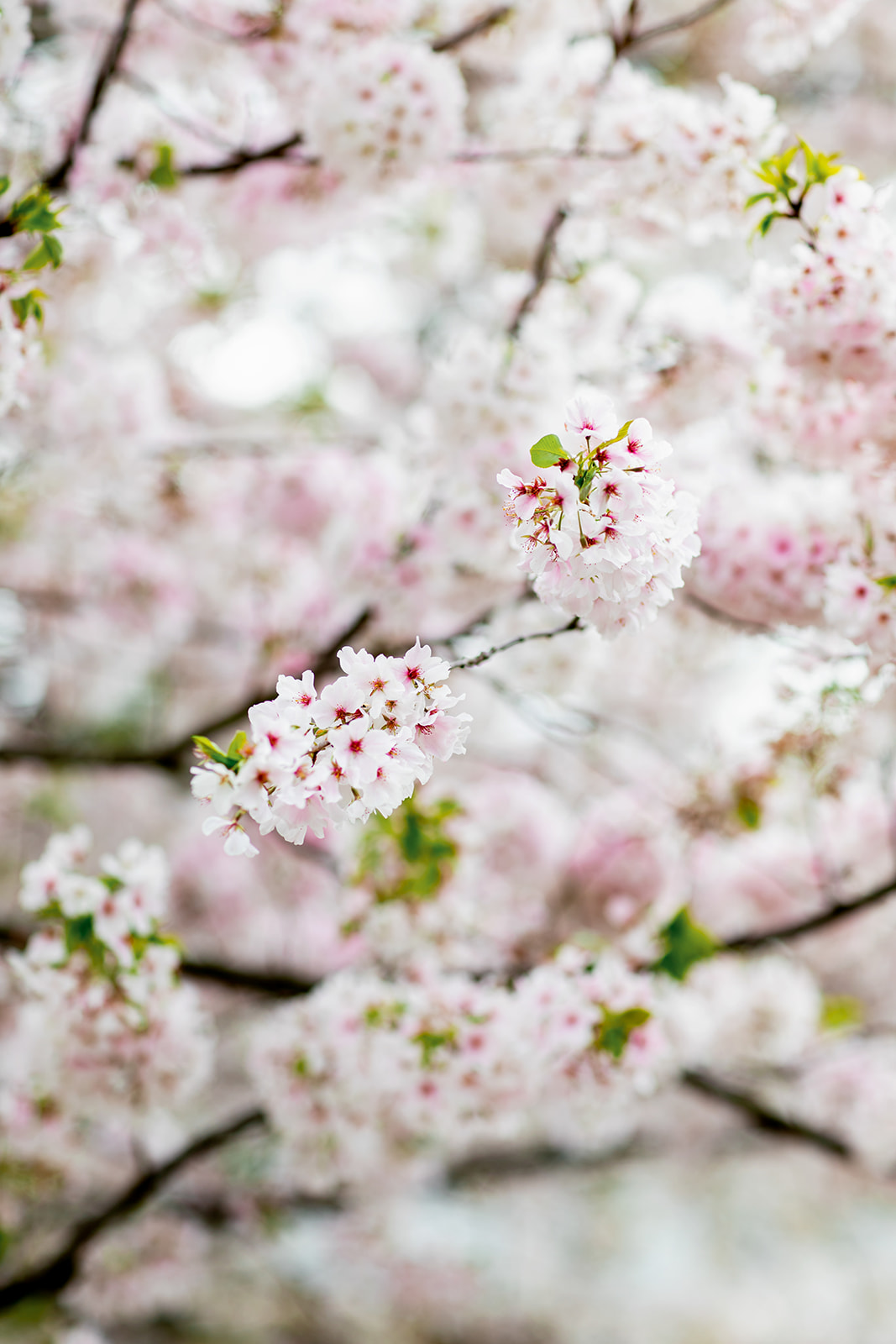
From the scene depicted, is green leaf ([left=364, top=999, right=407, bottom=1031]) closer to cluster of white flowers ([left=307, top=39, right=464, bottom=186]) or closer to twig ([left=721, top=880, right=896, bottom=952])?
twig ([left=721, top=880, right=896, bottom=952])

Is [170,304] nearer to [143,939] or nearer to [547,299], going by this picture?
[547,299]

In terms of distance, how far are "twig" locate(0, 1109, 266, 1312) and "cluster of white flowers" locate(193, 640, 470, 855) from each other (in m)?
2.33

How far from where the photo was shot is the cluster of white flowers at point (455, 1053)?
97.4 inches

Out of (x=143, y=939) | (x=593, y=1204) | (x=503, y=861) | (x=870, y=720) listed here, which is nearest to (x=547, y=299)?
(x=870, y=720)

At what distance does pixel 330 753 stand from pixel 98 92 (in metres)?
2.16

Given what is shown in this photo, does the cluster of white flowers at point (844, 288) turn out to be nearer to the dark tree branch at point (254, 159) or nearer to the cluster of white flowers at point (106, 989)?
the dark tree branch at point (254, 159)

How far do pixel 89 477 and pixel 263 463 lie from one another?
866mm

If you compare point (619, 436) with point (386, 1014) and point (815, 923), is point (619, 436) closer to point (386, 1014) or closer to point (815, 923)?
point (386, 1014)

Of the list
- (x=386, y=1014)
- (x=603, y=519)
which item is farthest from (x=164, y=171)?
(x=386, y=1014)

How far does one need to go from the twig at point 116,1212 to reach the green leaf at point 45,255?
258cm

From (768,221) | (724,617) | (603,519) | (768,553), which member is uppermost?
(768,221)

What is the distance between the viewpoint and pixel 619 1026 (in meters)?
2.39

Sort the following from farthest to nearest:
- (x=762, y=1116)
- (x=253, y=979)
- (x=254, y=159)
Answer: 1. (x=762, y=1116)
2. (x=253, y=979)
3. (x=254, y=159)

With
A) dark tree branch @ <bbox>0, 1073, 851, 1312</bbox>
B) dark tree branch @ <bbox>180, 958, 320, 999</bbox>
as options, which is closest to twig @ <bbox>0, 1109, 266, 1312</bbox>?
dark tree branch @ <bbox>0, 1073, 851, 1312</bbox>
